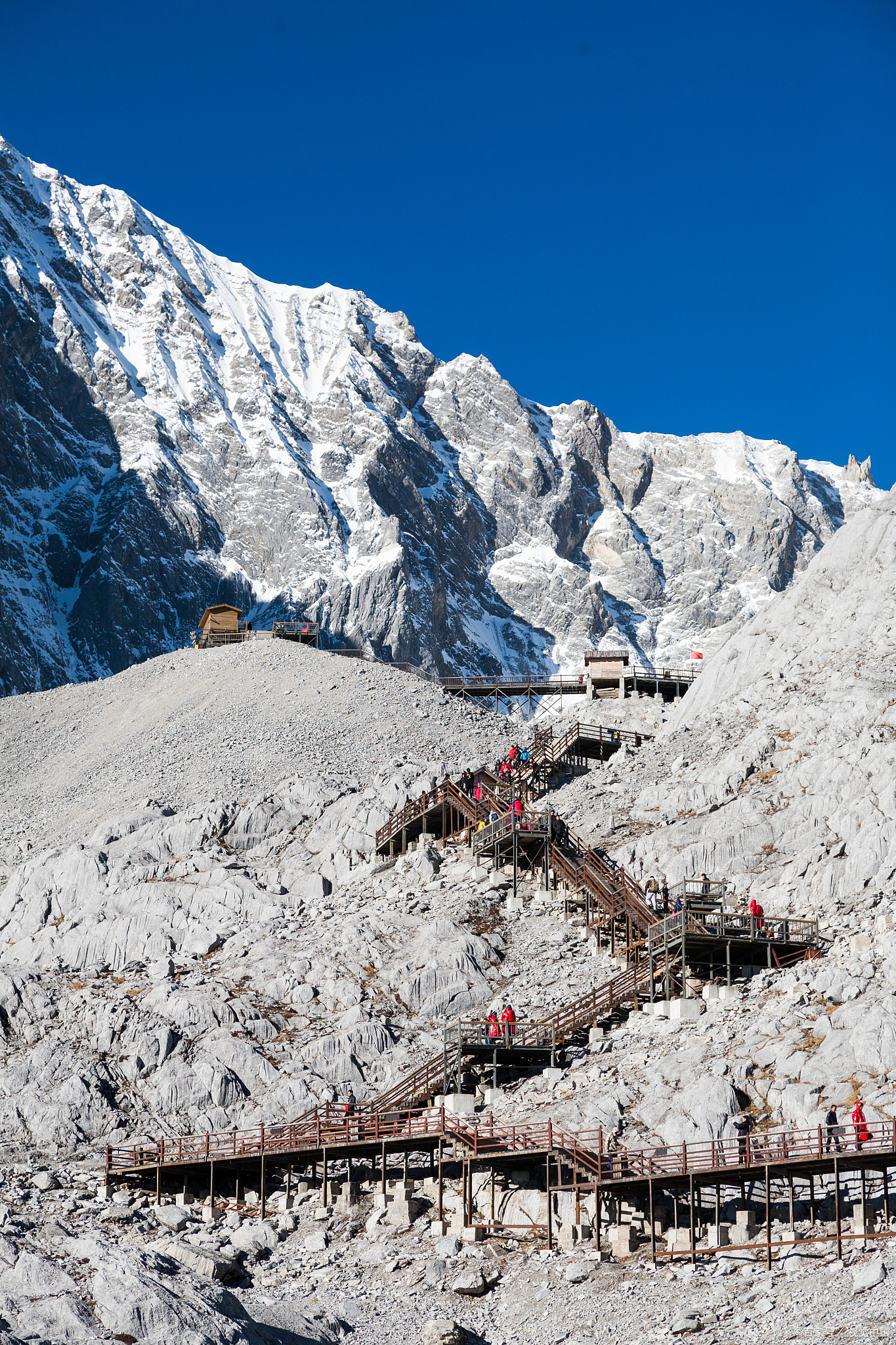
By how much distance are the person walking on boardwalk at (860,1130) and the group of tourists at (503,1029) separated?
11890 mm

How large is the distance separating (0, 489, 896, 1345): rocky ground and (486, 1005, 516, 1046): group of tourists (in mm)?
1657

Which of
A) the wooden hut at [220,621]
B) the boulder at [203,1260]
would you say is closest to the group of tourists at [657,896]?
the boulder at [203,1260]

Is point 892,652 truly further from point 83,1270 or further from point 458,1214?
point 83,1270

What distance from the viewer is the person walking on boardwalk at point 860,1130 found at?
33656 mm

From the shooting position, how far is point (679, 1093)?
3891 centimetres

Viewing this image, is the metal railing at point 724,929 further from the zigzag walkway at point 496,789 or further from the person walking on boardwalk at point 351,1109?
the zigzag walkway at point 496,789

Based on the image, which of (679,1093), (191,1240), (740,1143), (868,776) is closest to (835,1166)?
(740,1143)

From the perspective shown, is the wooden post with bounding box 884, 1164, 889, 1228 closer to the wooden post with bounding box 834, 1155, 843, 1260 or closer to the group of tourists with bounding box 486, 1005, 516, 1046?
the wooden post with bounding box 834, 1155, 843, 1260

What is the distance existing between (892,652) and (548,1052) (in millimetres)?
27047

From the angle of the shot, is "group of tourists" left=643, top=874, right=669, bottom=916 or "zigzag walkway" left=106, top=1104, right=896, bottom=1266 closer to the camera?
"zigzag walkway" left=106, top=1104, right=896, bottom=1266

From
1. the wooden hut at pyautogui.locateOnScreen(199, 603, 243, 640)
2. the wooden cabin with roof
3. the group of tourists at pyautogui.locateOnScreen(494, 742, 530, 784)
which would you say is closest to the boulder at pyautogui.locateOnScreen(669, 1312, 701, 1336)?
the group of tourists at pyautogui.locateOnScreen(494, 742, 530, 784)

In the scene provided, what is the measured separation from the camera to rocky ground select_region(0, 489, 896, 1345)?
32781mm

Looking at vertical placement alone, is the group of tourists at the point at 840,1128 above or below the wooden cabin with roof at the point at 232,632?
below

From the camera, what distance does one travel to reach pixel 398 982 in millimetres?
50188
